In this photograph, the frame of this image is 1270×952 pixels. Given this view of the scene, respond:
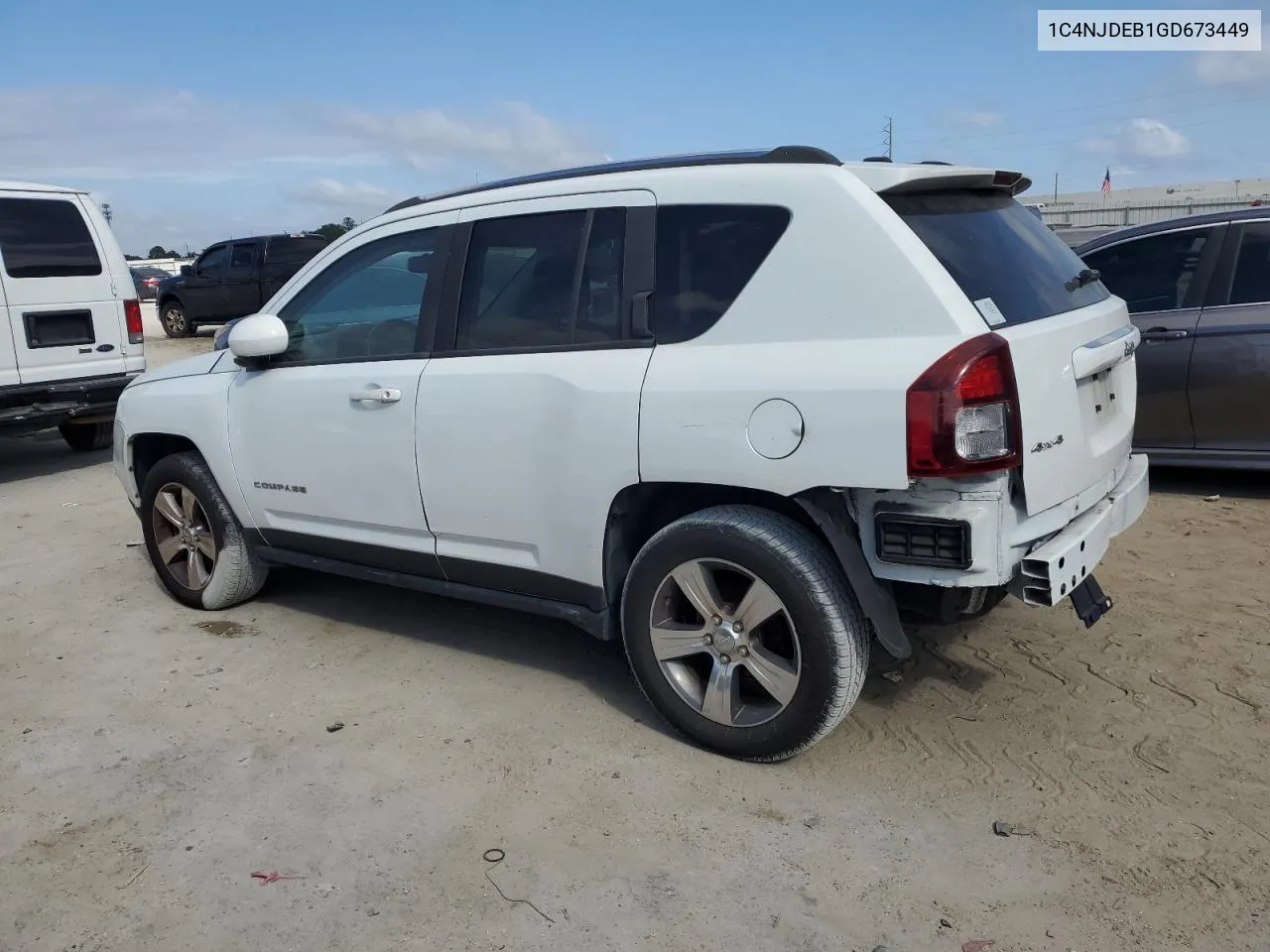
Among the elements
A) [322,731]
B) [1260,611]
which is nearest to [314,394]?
[322,731]

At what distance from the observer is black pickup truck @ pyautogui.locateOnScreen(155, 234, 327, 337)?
19203 millimetres

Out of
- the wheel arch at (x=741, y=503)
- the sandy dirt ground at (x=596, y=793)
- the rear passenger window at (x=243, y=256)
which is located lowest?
the sandy dirt ground at (x=596, y=793)

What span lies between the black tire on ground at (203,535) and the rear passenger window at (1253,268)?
564 cm

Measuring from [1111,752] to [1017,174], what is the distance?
2042 mm

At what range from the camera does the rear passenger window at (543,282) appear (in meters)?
3.57

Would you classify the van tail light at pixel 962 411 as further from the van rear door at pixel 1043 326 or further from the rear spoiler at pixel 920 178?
the rear spoiler at pixel 920 178

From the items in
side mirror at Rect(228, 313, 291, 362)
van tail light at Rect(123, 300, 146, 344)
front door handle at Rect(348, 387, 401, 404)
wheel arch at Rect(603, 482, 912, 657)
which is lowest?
wheel arch at Rect(603, 482, 912, 657)

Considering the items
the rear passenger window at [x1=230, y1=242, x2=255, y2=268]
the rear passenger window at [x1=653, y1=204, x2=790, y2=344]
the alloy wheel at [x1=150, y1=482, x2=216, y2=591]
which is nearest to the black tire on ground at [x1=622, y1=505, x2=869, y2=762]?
the rear passenger window at [x1=653, y1=204, x2=790, y2=344]

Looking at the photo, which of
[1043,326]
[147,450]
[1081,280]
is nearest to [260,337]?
[147,450]

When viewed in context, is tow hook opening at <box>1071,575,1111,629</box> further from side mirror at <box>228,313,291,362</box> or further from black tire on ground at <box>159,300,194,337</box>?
black tire on ground at <box>159,300,194,337</box>

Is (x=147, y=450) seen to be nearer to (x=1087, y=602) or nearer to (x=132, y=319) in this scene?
(x=132, y=319)

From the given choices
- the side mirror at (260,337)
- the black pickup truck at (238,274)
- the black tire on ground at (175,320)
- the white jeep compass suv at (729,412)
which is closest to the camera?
the white jeep compass suv at (729,412)

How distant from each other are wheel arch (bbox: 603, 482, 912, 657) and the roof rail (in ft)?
3.45

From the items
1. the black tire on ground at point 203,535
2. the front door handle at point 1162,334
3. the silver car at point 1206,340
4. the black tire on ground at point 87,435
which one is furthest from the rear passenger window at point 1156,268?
the black tire on ground at point 87,435
